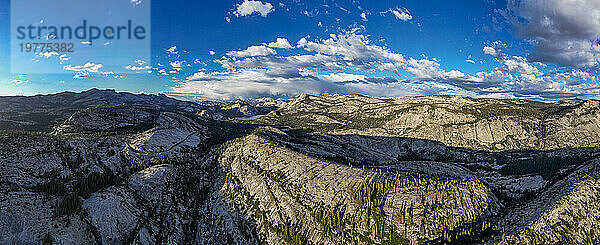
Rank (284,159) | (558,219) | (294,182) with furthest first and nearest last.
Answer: (284,159), (294,182), (558,219)

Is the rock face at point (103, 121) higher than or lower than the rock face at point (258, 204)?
higher

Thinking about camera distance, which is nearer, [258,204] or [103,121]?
[258,204]

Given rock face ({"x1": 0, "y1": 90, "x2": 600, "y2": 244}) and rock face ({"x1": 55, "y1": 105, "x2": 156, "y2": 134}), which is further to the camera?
rock face ({"x1": 55, "y1": 105, "x2": 156, "y2": 134})

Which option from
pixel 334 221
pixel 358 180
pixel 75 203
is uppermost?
pixel 358 180

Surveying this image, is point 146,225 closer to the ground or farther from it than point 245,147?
closer to the ground

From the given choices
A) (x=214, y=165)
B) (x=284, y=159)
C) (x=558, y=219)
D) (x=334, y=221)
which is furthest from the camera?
(x=214, y=165)

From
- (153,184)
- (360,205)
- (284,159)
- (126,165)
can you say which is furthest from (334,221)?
(126,165)

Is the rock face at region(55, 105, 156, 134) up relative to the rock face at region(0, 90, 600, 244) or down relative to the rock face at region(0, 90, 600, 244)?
up

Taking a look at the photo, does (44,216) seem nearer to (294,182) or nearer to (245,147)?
(294,182)

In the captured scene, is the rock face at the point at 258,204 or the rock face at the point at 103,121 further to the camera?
the rock face at the point at 103,121

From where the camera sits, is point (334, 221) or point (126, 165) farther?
point (126, 165)

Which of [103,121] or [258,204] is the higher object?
[103,121]
